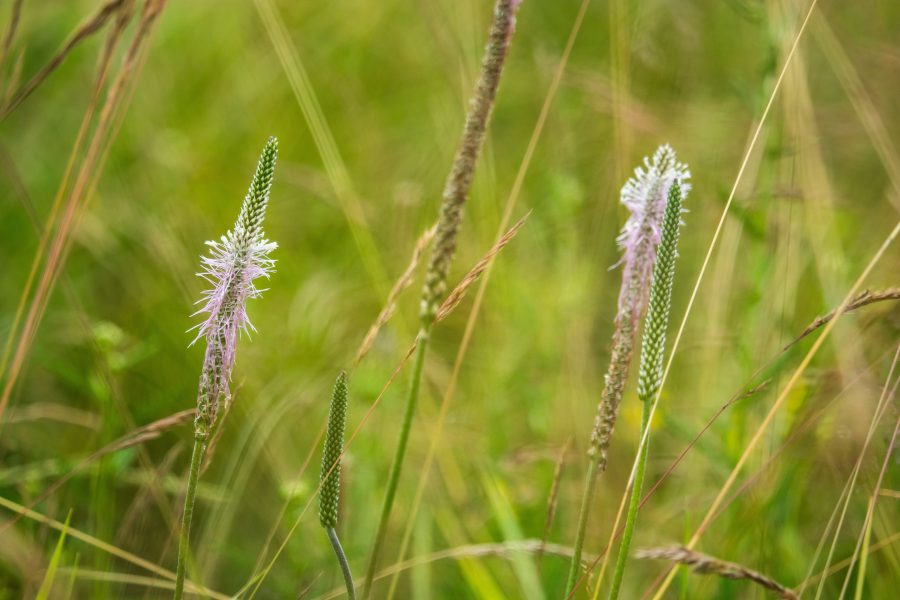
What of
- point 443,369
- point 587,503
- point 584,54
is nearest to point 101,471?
point 587,503

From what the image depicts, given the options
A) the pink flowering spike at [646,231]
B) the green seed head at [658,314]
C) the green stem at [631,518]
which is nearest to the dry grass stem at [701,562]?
the green stem at [631,518]

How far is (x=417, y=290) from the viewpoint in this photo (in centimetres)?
287

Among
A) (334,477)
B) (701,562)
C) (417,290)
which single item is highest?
(417,290)

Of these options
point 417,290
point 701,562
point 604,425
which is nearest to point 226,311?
point 604,425

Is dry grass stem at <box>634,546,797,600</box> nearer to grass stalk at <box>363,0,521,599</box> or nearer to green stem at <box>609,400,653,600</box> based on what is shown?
green stem at <box>609,400,653,600</box>

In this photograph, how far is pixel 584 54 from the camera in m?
3.42

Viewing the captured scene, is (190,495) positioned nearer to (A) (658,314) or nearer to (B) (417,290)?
(A) (658,314)

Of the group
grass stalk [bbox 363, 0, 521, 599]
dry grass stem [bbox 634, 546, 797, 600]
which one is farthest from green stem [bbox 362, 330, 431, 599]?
dry grass stem [bbox 634, 546, 797, 600]

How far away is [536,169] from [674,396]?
1014mm

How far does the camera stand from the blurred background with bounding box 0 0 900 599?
163 cm

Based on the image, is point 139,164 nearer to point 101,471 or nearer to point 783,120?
point 101,471

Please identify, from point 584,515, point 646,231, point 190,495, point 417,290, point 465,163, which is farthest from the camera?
point 417,290

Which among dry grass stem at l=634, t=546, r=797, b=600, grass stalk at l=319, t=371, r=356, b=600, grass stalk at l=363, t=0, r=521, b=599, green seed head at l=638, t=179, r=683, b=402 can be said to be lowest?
dry grass stem at l=634, t=546, r=797, b=600

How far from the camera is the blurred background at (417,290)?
163 cm
